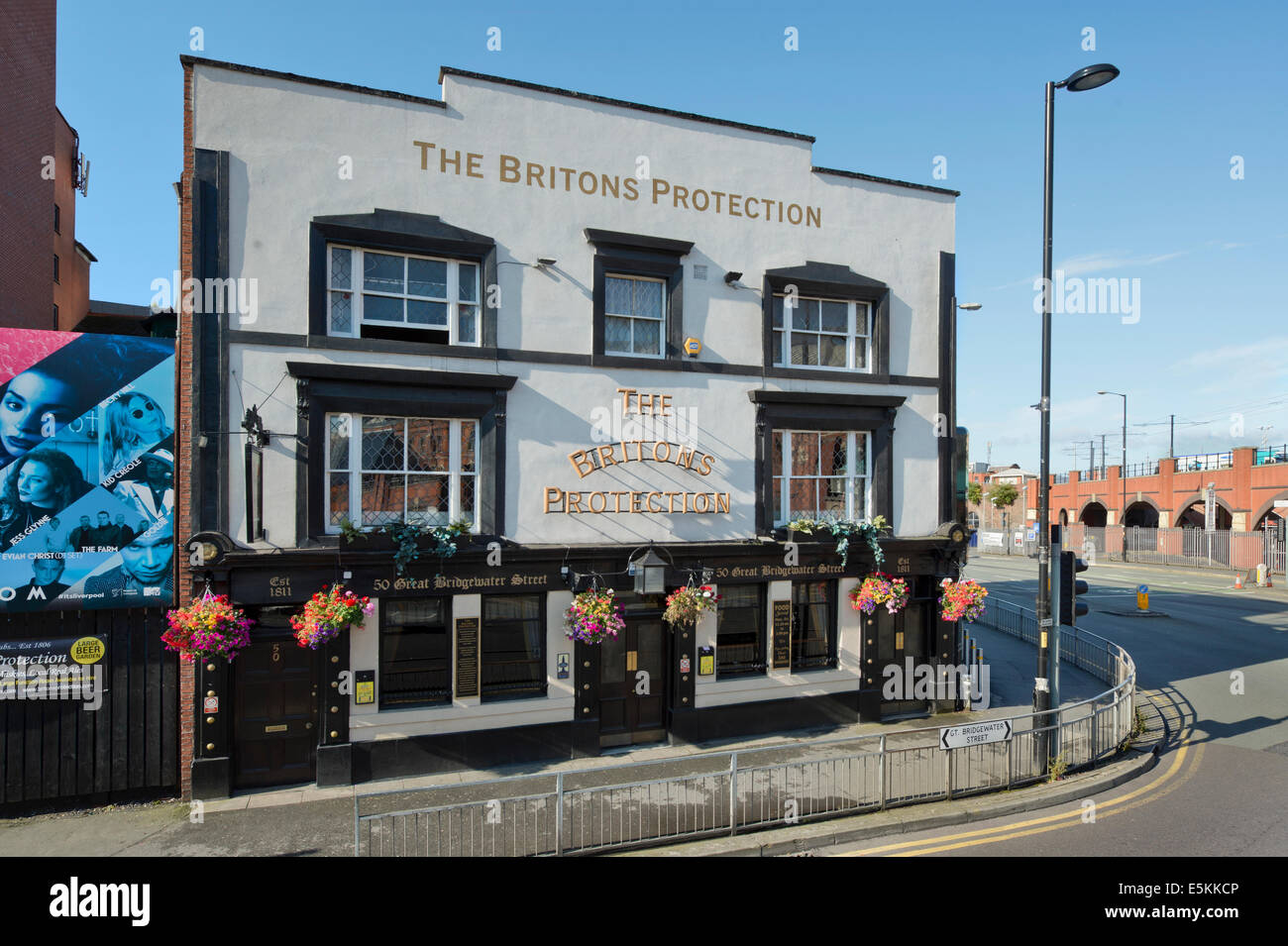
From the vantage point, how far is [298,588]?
392 inches

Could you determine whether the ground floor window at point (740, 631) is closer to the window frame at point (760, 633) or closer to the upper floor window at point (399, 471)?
the window frame at point (760, 633)

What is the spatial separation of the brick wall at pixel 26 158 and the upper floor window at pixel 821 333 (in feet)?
60.7

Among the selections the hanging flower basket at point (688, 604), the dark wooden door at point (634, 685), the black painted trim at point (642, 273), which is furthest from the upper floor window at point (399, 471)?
the hanging flower basket at point (688, 604)

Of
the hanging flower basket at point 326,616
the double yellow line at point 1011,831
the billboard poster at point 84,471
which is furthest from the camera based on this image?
the hanging flower basket at point 326,616

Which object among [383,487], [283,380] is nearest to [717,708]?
[383,487]

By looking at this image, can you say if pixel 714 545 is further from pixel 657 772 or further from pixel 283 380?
pixel 283 380

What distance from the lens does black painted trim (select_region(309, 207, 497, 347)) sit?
10273 mm

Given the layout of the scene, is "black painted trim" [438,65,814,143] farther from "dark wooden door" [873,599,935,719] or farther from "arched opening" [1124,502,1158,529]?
"arched opening" [1124,502,1158,529]

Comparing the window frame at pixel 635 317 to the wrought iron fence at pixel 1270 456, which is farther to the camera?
the wrought iron fence at pixel 1270 456

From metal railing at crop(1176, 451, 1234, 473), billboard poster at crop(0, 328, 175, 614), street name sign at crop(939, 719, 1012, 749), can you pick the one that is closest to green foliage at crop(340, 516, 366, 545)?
billboard poster at crop(0, 328, 175, 614)

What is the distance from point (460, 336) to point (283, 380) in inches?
105

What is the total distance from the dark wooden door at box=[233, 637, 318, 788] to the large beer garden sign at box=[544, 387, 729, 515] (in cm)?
434

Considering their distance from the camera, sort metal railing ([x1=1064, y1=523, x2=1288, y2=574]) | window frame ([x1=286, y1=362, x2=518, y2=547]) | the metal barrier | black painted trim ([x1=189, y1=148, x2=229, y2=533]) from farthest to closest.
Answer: metal railing ([x1=1064, y1=523, x2=1288, y2=574]) → window frame ([x1=286, y1=362, x2=518, y2=547]) → black painted trim ([x1=189, y1=148, x2=229, y2=533]) → the metal barrier

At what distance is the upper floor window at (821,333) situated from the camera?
13.2 metres
